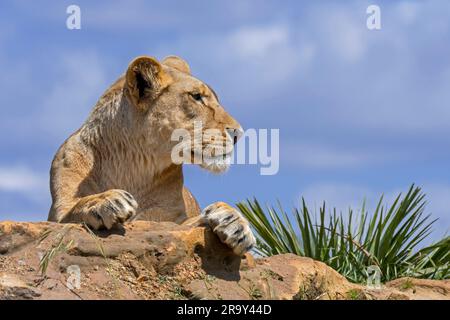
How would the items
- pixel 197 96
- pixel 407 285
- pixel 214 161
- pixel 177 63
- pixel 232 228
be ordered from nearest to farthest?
pixel 232 228
pixel 214 161
pixel 197 96
pixel 407 285
pixel 177 63

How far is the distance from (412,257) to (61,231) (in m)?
5.25

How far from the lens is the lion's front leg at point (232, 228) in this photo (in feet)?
21.2

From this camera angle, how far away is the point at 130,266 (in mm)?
6203

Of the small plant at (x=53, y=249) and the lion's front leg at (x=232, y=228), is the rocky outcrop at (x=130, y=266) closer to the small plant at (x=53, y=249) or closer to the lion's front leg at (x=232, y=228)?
the small plant at (x=53, y=249)

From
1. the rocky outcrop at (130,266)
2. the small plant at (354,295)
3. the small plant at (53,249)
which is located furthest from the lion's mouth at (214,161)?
the small plant at (53,249)

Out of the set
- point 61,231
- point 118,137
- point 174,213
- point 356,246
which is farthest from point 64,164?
point 356,246

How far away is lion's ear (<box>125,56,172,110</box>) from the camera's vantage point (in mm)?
7816

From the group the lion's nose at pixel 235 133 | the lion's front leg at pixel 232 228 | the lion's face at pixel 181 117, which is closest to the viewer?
the lion's front leg at pixel 232 228

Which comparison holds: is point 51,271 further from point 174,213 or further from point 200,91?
point 200,91

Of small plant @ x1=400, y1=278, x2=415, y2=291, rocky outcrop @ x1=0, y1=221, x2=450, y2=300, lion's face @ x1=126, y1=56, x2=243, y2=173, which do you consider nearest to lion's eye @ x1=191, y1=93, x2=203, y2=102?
lion's face @ x1=126, y1=56, x2=243, y2=173

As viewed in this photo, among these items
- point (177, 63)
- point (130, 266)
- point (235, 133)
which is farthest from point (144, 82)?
point (130, 266)

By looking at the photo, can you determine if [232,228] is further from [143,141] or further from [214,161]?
[143,141]

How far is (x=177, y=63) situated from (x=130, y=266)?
3064 mm
